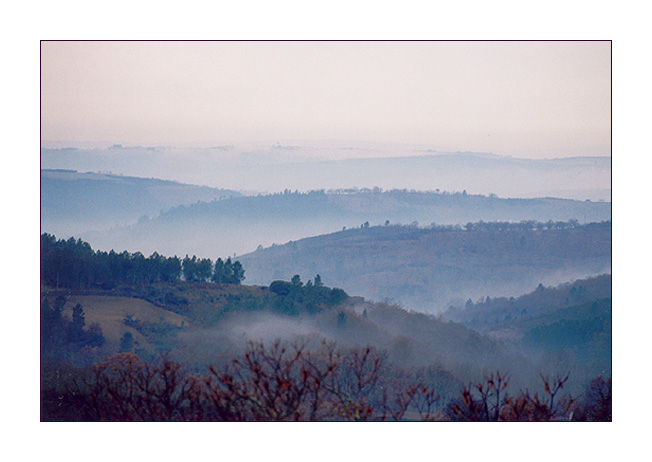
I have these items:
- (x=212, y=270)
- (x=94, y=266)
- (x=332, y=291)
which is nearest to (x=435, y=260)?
(x=332, y=291)

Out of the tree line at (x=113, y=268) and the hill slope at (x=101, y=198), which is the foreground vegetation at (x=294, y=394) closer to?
the tree line at (x=113, y=268)

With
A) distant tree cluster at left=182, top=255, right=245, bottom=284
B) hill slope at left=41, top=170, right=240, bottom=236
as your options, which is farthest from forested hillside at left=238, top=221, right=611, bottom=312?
hill slope at left=41, top=170, right=240, bottom=236

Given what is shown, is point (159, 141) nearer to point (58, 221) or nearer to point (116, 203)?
point (116, 203)

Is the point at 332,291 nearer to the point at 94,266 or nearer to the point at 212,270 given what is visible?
the point at 212,270
